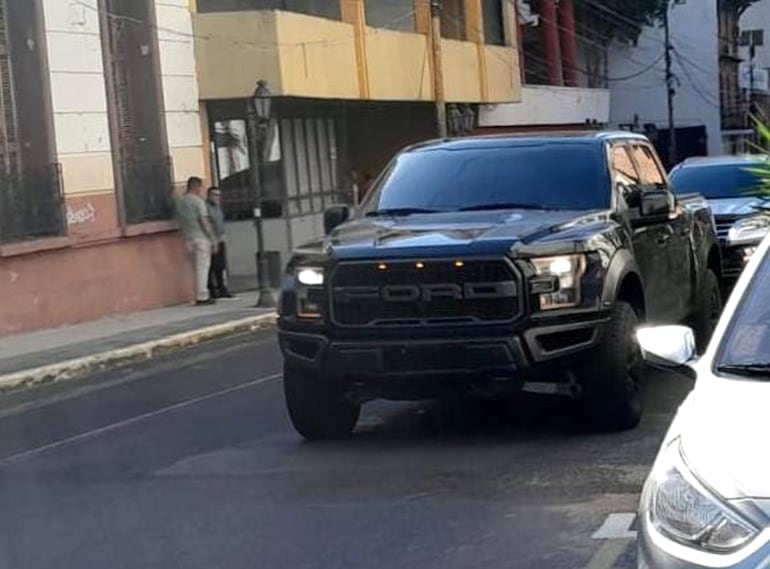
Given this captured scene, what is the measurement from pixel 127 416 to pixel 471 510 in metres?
5.14

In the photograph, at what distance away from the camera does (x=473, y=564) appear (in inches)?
264

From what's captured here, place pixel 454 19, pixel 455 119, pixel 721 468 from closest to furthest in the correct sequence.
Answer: pixel 721 468 → pixel 455 119 → pixel 454 19

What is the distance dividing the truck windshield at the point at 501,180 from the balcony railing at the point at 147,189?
12.0 metres

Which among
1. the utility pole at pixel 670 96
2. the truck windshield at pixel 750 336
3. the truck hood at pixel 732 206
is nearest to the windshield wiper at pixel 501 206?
the truck windshield at pixel 750 336

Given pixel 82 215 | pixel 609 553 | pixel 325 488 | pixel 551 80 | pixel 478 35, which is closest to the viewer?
pixel 609 553

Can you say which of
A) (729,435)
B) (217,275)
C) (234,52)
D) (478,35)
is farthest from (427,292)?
(478,35)

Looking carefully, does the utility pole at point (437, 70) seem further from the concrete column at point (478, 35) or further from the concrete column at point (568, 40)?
the concrete column at point (568, 40)

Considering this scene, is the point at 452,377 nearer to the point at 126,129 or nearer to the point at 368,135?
the point at 126,129

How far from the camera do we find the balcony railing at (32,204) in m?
19.5

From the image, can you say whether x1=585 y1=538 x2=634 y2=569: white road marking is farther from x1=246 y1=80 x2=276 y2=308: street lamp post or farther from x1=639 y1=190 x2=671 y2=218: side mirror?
x1=246 y1=80 x2=276 y2=308: street lamp post

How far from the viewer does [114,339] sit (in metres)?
18.1

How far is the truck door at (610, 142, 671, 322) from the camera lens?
10285 millimetres

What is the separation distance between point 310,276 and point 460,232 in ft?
3.05

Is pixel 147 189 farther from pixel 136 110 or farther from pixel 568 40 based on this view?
pixel 568 40
